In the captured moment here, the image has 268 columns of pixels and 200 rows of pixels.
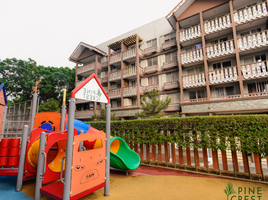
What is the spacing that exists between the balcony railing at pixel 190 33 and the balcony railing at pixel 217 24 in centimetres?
75

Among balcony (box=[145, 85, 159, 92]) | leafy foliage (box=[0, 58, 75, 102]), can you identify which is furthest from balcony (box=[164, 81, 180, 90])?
leafy foliage (box=[0, 58, 75, 102])

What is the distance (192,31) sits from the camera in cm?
1507

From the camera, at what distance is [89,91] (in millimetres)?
3438

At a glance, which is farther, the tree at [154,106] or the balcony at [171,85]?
the balcony at [171,85]

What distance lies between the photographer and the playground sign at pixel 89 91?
312 cm

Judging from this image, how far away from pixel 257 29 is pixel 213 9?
4.45m

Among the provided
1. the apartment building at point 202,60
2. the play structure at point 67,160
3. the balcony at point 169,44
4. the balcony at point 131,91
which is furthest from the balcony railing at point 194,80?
the play structure at point 67,160

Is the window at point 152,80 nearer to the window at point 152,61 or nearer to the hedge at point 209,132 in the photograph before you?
the window at point 152,61

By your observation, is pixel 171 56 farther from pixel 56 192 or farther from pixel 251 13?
pixel 56 192

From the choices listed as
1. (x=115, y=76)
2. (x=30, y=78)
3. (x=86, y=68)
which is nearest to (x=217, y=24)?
(x=115, y=76)

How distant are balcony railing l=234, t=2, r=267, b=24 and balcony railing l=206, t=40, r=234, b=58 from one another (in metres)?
1.96

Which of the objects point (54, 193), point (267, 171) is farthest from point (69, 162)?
point (267, 171)

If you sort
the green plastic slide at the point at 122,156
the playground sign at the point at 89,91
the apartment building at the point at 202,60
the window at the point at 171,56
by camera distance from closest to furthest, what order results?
the playground sign at the point at 89,91, the green plastic slide at the point at 122,156, the apartment building at the point at 202,60, the window at the point at 171,56

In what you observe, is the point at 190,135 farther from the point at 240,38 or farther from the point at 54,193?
the point at 240,38
